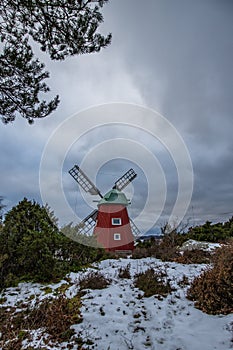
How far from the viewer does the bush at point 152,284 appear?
5803 millimetres

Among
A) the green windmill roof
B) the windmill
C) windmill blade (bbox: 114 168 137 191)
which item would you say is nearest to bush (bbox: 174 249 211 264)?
the windmill

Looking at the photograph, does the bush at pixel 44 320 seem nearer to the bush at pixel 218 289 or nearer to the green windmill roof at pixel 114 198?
the bush at pixel 218 289

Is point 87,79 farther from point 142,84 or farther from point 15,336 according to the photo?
point 15,336

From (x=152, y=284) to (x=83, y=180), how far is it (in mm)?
14551

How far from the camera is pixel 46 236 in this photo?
7.54 m

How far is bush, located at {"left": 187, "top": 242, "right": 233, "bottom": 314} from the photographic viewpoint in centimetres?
479

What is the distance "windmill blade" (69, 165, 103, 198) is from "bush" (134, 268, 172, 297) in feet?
42.4

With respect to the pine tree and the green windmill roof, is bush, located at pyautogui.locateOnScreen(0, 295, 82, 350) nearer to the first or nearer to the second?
the pine tree

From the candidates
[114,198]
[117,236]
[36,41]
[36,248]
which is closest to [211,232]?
[117,236]

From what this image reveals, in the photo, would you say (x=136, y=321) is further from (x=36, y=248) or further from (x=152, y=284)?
(x=36, y=248)

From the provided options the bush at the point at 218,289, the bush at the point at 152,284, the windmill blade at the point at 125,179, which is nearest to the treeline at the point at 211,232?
the bush at the point at 152,284

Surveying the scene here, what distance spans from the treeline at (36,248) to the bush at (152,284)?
2.11 metres

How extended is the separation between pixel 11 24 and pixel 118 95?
19.1ft

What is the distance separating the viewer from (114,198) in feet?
57.4
